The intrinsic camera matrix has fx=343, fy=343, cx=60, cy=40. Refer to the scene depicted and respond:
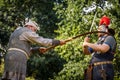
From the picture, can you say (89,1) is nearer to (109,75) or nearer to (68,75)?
(68,75)

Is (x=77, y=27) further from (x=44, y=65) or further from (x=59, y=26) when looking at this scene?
(x=44, y=65)

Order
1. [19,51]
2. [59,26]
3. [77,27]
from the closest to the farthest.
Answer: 1. [19,51]
2. [77,27]
3. [59,26]

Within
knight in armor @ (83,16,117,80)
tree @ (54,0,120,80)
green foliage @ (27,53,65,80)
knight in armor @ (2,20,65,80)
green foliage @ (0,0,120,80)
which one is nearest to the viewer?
knight in armor @ (83,16,117,80)

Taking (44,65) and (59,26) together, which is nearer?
(59,26)

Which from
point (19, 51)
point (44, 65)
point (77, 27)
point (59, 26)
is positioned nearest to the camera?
point (19, 51)

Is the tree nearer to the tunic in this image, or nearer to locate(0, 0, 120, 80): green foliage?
locate(0, 0, 120, 80): green foliage

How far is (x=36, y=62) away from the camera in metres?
25.1

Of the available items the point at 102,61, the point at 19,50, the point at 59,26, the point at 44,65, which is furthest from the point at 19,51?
the point at 44,65

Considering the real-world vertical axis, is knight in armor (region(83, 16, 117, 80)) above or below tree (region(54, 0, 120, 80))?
below

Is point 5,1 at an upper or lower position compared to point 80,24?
upper

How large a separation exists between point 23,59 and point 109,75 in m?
1.62

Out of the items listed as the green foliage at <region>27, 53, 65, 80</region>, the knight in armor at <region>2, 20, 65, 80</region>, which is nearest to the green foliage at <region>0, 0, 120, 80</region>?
the green foliage at <region>27, 53, 65, 80</region>

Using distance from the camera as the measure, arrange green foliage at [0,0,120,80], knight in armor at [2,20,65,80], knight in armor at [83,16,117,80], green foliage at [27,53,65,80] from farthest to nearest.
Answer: green foliage at [27,53,65,80], green foliage at [0,0,120,80], knight in armor at [2,20,65,80], knight in armor at [83,16,117,80]

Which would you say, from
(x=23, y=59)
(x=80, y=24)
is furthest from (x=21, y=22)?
(x=23, y=59)
